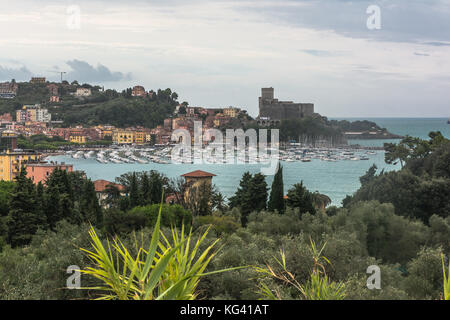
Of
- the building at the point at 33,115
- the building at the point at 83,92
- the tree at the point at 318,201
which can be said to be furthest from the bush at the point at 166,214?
the building at the point at 83,92

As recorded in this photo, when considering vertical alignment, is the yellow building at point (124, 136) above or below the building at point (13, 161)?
above

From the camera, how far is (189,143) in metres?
36.9

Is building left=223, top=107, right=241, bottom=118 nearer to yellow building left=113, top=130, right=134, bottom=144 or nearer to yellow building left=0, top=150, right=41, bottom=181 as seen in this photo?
yellow building left=113, top=130, right=134, bottom=144

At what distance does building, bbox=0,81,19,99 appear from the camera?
171 feet

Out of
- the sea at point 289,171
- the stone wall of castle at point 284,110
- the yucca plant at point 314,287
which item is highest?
the stone wall of castle at point 284,110

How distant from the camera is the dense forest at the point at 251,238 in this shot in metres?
2.70

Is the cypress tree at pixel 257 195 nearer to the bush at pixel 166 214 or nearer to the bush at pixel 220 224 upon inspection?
the bush at pixel 220 224

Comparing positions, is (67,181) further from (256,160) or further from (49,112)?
(49,112)

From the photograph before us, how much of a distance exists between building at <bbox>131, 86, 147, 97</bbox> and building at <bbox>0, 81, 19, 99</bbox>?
13011mm

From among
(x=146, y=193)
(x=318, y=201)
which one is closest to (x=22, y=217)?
(x=146, y=193)

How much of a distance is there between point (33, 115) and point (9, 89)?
1235 centimetres

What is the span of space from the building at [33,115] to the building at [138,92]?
29.3 feet

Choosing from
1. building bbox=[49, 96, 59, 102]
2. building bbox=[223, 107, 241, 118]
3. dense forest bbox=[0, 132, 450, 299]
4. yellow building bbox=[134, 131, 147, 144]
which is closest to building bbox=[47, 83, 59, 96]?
building bbox=[49, 96, 59, 102]
